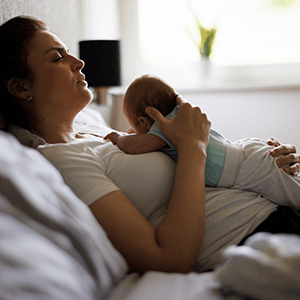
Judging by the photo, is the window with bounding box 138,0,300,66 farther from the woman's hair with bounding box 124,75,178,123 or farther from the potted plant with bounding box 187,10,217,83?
the woman's hair with bounding box 124,75,178,123

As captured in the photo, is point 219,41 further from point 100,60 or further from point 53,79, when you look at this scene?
point 53,79

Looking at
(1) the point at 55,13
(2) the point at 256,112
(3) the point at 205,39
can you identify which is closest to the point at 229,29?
(3) the point at 205,39

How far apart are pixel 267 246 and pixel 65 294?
1.15 feet

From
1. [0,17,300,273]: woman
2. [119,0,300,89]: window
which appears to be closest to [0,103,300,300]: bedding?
[0,17,300,273]: woman

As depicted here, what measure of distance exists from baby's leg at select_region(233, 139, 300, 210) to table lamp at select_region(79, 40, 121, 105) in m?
1.38

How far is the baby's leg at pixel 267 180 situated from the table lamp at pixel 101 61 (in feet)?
4.53

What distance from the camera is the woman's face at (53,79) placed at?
1.03m

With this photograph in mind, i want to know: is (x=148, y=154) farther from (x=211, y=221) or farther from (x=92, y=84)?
(x=92, y=84)

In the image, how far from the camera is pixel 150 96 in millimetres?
1125

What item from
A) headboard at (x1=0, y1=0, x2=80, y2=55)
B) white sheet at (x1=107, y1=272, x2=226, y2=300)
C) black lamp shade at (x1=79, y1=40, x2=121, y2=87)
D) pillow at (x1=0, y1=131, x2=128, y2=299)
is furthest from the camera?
black lamp shade at (x1=79, y1=40, x2=121, y2=87)

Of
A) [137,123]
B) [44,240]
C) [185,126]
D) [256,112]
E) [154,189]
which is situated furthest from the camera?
[256,112]

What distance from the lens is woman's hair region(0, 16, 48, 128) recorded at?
3.29ft

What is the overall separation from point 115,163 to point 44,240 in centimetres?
45

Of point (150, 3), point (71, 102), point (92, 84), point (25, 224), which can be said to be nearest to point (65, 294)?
point (25, 224)
